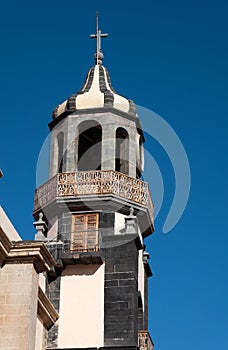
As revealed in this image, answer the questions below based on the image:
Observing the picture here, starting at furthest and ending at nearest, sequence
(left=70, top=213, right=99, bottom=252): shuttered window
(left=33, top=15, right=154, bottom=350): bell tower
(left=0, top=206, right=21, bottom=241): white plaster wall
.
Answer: (left=70, top=213, right=99, bottom=252): shuttered window
(left=33, top=15, right=154, bottom=350): bell tower
(left=0, top=206, right=21, bottom=241): white plaster wall

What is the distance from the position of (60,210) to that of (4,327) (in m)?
10.3

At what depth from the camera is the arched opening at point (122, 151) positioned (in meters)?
30.4

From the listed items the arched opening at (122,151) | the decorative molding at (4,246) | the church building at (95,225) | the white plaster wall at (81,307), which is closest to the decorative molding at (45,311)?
the church building at (95,225)

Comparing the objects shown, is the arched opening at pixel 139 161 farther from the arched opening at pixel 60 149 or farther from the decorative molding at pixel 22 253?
the decorative molding at pixel 22 253

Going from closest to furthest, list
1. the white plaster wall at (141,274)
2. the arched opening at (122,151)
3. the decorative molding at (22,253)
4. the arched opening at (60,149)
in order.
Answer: the decorative molding at (22,253)
the white plaster wall at (141,274)
the arched opening at (122,151)
the arched opening at (60,149)

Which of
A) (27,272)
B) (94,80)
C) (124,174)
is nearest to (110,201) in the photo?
(124,174)

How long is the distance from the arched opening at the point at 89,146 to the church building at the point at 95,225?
36 millimetres

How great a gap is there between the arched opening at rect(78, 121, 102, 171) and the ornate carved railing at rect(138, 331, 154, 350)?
6348 mm

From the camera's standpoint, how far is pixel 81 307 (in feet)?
88.7

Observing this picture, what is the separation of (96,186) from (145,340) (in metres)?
5.27

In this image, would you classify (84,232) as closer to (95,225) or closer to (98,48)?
(95,225)

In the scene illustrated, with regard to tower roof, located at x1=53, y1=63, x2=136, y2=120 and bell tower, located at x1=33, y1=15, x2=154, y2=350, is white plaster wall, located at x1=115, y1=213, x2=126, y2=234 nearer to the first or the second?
bell tower, located at x1=33, y1=15, x2=154, y2=350

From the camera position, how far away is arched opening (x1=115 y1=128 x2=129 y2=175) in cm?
3044

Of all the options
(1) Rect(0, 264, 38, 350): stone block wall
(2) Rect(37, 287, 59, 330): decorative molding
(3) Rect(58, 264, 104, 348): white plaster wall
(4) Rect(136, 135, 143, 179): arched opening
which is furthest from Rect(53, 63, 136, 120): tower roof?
(1) Rect(0, 264, 38, 350): stone block wall
